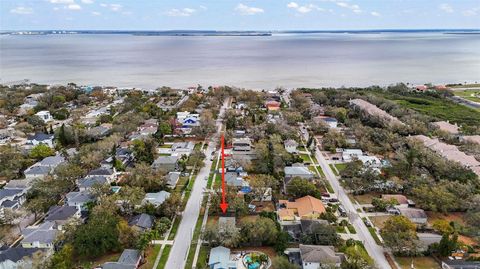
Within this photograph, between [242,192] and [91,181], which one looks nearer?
[242,192]

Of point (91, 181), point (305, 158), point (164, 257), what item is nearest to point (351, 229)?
point (164, 257)

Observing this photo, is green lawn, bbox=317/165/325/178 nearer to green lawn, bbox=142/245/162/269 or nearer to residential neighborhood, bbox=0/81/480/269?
residential neighborhood, bbox=0/81/480/269

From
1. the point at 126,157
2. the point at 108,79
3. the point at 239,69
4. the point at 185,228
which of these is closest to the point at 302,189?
the point at 185,228

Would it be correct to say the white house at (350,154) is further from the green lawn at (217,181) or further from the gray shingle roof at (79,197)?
the gray shingle roof at (79,197)

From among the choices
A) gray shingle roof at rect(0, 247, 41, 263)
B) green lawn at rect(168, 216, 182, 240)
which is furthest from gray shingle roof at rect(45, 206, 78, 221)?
green lawn at rect(168, 216, 182, 240)

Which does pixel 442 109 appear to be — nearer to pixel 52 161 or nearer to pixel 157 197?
pixel 157 197

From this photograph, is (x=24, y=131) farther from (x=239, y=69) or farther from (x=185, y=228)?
(x=239, y=69)
